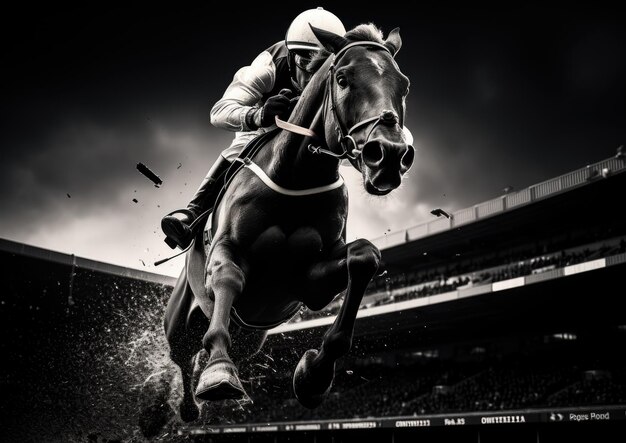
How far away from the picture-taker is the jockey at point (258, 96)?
4.90 meters

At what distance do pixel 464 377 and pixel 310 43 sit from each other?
24760 millimetres

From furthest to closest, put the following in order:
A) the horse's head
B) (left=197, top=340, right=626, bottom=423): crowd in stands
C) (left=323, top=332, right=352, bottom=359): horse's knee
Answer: (left=197, top=340, right=626, bottom=423): crowd in stands → (left=323, top=332, right=352, bottom=359): horse's knee → the horse's head

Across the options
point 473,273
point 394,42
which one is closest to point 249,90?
point 394,42

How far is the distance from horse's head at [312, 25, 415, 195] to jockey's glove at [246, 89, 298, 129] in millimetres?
571

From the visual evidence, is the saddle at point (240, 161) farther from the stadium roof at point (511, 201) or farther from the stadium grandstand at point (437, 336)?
the stadium roof at point (511, 201)

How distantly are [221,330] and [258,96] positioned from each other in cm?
189

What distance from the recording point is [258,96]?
5383 millimetres

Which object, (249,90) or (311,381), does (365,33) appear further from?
(311,381)

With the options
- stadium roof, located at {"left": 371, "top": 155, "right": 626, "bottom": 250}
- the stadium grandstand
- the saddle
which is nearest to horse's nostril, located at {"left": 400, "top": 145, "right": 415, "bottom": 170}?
the saddle

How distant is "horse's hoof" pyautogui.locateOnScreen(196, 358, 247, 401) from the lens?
406cm

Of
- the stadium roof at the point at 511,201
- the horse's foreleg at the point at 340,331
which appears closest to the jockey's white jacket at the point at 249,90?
the horse's foreleg at the point at 340,331

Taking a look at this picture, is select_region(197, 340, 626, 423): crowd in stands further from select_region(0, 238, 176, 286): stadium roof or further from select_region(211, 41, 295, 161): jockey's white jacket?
select_region(211, 41, 295, 161): jockey's white jacket

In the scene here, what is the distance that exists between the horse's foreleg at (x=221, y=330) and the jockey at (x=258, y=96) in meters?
0.87

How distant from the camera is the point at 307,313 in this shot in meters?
31.2
